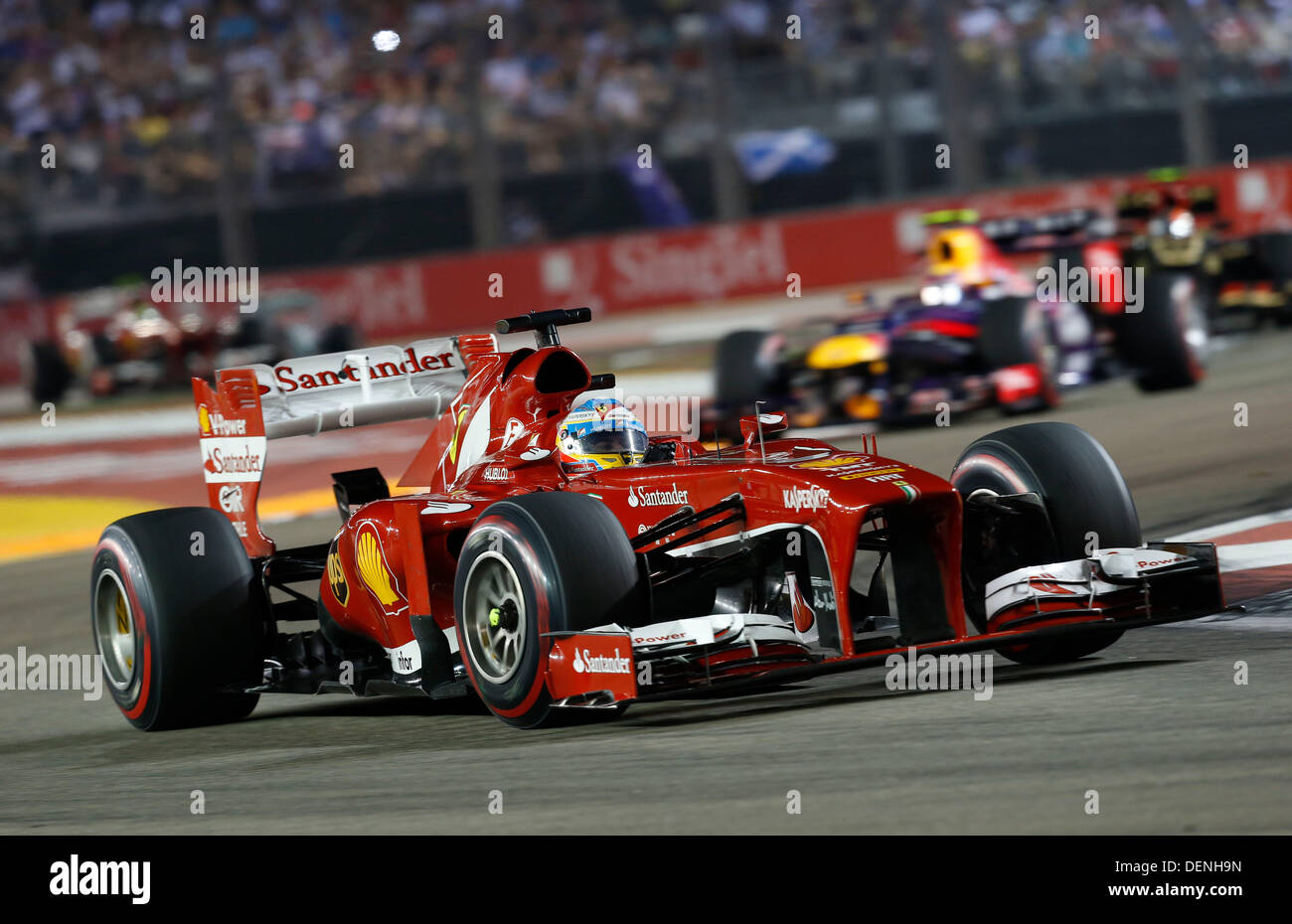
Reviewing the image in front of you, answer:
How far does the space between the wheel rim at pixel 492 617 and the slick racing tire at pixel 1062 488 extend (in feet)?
5.37

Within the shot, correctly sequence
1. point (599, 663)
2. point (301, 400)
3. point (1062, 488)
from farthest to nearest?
1. point (301, 400)
2. point (1062, 488)
3. point (599, 663)

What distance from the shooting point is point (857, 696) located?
682 centimetres

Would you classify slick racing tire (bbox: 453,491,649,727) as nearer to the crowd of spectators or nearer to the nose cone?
the nose cone

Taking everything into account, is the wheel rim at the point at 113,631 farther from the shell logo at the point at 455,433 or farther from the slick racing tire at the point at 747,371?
the slick racing tire at the point at 747,371

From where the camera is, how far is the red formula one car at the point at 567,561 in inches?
251

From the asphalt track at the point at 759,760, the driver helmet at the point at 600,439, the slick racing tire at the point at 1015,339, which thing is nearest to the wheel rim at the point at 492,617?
the asphalt track at the point at 759,760

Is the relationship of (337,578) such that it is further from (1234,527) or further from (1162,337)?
(1162,337)

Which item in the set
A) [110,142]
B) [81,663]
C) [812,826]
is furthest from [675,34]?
[812,826]

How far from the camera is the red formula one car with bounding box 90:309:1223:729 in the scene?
637cm

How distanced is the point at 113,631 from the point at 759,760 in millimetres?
3729

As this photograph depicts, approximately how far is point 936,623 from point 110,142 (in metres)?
22.8

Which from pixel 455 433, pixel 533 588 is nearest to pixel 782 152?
pixel 455 433

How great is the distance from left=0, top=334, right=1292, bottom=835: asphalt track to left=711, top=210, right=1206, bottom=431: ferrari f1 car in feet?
22.7

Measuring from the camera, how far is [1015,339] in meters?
14.8
